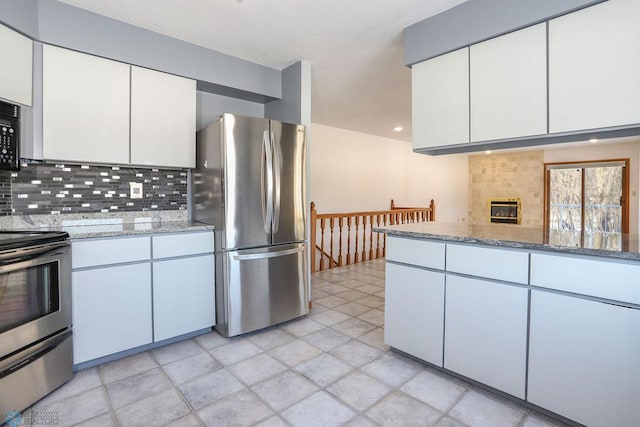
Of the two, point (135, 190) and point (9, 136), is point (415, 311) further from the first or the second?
point (9, 136)

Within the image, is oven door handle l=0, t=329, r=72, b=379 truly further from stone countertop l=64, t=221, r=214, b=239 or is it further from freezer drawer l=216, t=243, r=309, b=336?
freezer drawer l=216, t=243, r=309, b=336

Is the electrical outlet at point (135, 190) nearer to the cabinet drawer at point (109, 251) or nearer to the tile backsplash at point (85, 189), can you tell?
the tile backsplash at point (85, 189)

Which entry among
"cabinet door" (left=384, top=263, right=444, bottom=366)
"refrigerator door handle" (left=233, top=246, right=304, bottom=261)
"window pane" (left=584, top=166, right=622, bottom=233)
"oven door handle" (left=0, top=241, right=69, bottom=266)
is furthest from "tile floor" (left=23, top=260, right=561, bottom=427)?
"window pane" (left=584, top=166, right=622, bottom=233)

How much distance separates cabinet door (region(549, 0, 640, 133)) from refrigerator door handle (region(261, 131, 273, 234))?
199 cm

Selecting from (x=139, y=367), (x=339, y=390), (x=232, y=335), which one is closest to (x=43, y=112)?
(x=139, y=367)

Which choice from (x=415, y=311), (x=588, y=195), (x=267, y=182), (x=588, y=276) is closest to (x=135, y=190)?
(x=267, y=182)

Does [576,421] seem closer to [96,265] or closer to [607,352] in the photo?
[607,352]

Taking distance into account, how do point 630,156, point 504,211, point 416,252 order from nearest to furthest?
point 416,252
point 630,156
point 504,211

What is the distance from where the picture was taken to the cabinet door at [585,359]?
1461mm

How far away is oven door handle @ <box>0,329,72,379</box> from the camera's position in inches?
65.7

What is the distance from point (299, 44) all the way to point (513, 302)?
2.55m

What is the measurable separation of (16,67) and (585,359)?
367cm

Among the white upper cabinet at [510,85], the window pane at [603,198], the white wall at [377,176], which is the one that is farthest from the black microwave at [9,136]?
the window pane at [603,198]

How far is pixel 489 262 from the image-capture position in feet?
6.19
